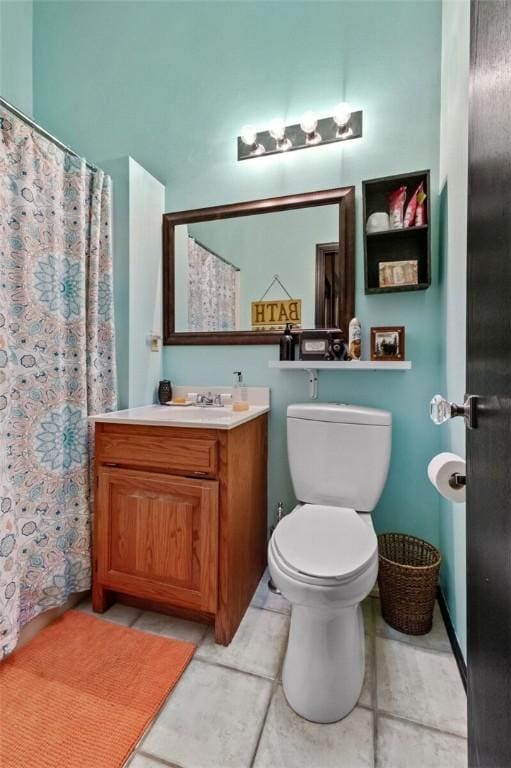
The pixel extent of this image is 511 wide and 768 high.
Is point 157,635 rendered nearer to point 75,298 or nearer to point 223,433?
point 223,433

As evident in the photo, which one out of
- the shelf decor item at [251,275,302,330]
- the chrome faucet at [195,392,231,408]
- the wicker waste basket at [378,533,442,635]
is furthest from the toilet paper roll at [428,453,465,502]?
Answer: the chrome faucet at [195,392,231,408]

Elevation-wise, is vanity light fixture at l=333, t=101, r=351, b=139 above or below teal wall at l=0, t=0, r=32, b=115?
below

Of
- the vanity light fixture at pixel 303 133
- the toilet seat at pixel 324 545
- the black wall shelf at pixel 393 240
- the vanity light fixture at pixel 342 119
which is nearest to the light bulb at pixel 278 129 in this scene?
the vanity light fixture at pixel 303 133

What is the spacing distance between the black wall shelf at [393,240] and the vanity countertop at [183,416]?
32.9 inches

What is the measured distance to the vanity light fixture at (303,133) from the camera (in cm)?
165

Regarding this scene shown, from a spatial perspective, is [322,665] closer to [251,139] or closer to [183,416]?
[183,416]

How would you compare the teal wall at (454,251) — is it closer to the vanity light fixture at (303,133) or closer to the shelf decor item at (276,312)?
the vanity light fixture at (303,133)

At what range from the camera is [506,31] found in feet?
1.52

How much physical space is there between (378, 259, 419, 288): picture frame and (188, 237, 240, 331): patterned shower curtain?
0.73 meters

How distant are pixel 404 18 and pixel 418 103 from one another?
41cm

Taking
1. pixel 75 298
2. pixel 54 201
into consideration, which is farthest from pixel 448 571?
pixel 54 201

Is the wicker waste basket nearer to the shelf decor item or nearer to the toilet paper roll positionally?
the toilet paper roll

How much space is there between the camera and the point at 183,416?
1.62 meters

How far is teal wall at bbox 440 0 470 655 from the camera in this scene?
1.21 meters
